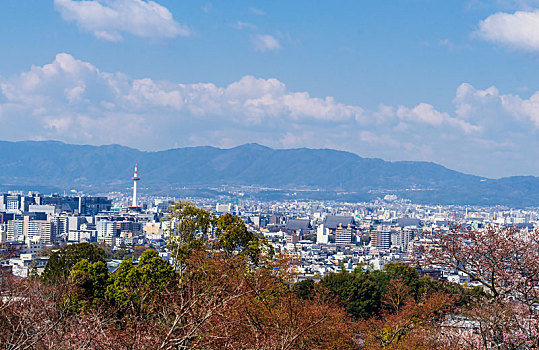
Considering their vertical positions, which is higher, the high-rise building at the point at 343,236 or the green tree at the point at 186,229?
the green tree at the point at 186,229

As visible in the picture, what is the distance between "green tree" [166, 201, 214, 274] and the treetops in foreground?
0.02 m

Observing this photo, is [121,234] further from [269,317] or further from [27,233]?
[269,317]

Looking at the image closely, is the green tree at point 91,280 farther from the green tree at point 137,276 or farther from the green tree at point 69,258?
the green tree at point 69,258

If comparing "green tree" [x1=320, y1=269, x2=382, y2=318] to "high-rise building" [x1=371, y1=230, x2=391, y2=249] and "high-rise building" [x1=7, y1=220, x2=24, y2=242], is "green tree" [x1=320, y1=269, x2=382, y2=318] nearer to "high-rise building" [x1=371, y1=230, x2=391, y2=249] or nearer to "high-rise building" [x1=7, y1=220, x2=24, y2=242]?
"high-rise building" [x1=371, y1=230, x2=391, y2=249]

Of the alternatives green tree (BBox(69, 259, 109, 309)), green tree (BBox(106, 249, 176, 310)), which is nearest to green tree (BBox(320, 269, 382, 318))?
green tree (BBox(106, 249, 176, 310))

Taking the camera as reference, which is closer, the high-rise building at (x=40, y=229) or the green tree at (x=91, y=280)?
the green tree at (x=91, y=280)

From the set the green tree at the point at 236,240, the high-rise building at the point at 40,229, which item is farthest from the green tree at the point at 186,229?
the high-rise building at the point at 40,229

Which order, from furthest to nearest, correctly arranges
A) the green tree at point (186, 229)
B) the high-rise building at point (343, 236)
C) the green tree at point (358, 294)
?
1. the high-rise building at point (343, 236)
2. the green tree at point (358, 294)
3. the green tree at point (186, 229)

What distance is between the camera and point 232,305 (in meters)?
7.46

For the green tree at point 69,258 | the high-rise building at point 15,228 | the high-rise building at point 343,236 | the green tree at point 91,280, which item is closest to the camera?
the green tree at point 91,280

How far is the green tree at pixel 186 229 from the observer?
15.2 meters

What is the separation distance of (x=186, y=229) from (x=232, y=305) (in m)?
8.09

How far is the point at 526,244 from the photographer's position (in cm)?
814

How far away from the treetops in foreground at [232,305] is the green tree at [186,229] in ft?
0.08
